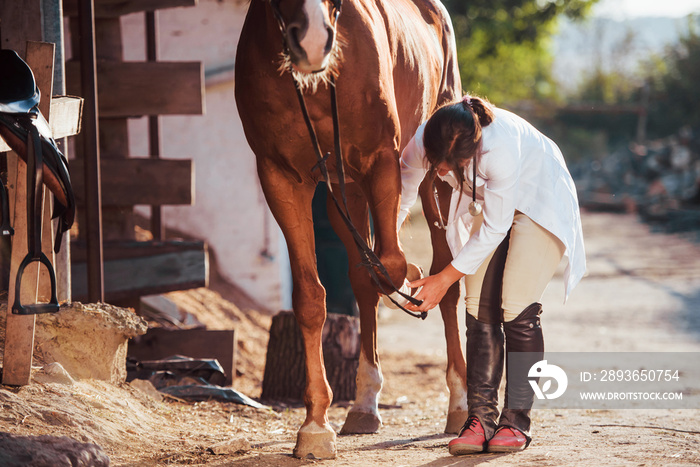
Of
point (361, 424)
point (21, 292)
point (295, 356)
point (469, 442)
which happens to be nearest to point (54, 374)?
point (21, 292)

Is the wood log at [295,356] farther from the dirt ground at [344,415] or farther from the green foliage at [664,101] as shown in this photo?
the green foliage at [664,101]

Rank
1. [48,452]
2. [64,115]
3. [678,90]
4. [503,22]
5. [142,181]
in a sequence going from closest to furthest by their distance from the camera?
1. [48,452]
2. [64,115]
3. [142,181]
4. [503,22]
5. [678,90]

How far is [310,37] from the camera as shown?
2.71 m

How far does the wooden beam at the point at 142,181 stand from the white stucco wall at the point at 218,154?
2959mm

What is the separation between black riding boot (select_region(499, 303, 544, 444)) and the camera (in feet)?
11.3

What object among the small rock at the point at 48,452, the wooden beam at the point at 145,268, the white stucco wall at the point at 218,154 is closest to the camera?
the small rock at the point at 48,452

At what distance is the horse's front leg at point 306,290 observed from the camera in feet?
11.1

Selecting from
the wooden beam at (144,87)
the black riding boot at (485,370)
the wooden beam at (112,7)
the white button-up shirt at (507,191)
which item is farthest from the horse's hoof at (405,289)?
the wooden beam at (112,7)

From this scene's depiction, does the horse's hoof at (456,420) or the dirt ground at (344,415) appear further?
the horse's hoof at (456,420)

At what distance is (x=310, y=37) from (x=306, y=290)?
47.7 inches

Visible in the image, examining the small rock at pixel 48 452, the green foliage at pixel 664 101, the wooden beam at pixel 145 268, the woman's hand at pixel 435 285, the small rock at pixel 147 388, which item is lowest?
the small rock at pixel 147 388

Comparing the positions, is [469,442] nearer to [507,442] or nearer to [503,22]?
[507,442]

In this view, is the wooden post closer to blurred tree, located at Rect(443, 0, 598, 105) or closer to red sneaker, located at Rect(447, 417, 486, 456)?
red sneaker, located at Rect(447, 417, 486, 456)

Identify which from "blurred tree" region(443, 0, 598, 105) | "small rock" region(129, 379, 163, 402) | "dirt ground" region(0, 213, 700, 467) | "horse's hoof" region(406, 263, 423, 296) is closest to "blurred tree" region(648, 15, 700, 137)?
"blurred tree" region(443, 0, 598, 105)
